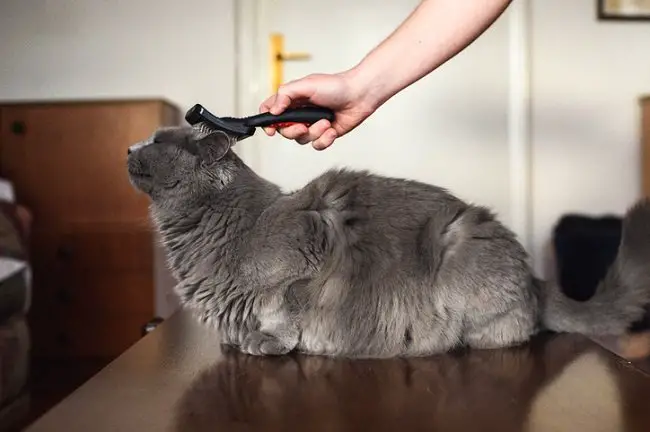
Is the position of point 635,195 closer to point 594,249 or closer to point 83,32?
point 594,249

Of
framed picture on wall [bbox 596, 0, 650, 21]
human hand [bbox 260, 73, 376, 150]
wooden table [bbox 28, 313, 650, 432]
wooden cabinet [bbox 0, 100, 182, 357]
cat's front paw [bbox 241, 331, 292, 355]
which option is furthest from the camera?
framed picture on wall [bbox 596, 0, 650, 21]

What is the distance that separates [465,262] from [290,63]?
209 centimetres

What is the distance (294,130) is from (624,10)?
237cm

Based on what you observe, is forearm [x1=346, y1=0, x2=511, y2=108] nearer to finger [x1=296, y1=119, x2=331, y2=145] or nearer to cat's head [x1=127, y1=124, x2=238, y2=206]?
finger [x1=296, y1=119, x2=331, y2=145]

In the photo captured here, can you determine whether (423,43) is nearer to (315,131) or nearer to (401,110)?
(315,131)

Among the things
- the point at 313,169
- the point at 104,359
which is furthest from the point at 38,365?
the point at 313,169

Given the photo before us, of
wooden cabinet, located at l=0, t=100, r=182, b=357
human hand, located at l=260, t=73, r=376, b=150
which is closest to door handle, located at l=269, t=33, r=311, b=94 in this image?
wooden cabinet, located at l=0, t=100, r=182, b=357

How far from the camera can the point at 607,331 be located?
1.01 m

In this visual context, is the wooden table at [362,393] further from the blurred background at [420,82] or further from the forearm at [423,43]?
the blurred background at [420,82]

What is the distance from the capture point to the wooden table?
1.96ft

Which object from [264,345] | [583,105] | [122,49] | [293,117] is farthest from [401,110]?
[264,345]

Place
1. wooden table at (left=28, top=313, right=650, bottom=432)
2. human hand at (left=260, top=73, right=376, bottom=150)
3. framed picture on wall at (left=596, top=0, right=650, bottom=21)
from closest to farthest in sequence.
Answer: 1. wooden table at (left=28, top=313, right=650, bottom=432)
2. human hand at (left=260, top=73, right=376, bottom=150)
3. framed picture on wall at (left=596, top=0, right=650, bottom=21)

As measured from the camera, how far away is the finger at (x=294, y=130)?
1.02 m

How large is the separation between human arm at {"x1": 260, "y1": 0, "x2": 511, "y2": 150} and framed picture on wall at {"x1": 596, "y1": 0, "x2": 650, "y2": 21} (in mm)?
2124
